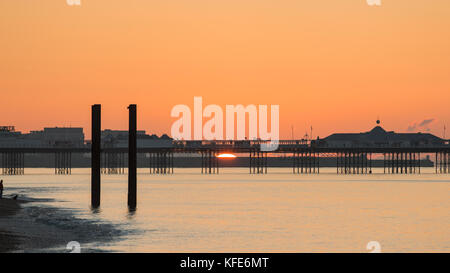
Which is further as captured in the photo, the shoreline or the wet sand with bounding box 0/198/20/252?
the shoreline

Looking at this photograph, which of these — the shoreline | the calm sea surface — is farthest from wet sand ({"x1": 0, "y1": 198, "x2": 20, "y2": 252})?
the calm sea surface

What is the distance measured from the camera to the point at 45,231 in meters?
41.6

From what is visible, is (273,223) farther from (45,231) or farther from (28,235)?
(28,235)

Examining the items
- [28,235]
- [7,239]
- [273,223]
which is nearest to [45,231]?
[28,235]

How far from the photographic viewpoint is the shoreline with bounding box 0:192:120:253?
34.8 meters

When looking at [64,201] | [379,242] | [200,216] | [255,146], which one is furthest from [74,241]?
[255,146]

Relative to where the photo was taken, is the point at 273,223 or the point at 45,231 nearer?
the point at 45,231

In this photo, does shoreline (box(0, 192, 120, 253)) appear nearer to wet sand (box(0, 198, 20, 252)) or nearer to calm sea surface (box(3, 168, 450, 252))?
wet sand (box(0, 198, 20, 252))

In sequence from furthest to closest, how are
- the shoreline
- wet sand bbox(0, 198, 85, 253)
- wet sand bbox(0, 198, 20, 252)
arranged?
1. the shoreline
2. wet sand bbox(0, 198, 85, 253)
3. wet sand bbox(0, 198, 20, 252)

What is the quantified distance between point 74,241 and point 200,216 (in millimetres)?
20085

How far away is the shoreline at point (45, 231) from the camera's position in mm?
34781

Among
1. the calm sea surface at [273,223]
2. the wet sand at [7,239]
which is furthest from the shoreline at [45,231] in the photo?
the calm sea surface at [273,223]

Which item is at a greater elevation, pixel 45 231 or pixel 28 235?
pixel 28 235
